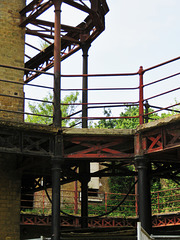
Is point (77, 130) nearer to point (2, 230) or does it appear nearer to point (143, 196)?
point (143, 196)

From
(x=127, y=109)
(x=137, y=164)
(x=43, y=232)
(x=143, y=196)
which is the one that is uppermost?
(x=127, y=109)

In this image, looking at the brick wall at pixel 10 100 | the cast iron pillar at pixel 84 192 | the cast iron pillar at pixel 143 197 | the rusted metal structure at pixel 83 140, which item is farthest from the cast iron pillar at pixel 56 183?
the cast iron pillar at pixel 84 192

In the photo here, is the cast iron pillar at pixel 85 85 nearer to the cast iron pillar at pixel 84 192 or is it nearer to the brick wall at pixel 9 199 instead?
the cast iron pillar at pixel 84 192

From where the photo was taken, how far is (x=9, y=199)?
14914 millimetres

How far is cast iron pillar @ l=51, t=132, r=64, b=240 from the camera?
481 inches

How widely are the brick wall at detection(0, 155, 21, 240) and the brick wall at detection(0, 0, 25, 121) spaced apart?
4.97 feet

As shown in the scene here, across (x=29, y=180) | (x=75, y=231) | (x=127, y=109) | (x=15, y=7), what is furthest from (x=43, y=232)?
(x=127, y=109)

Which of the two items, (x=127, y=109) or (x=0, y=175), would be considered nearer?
(x=0, y=175)

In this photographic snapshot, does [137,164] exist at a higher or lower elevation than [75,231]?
higher

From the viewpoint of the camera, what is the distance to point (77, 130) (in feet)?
42.3

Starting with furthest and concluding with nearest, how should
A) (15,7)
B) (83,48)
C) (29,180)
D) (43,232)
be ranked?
(43,232)
(29,180)
(83,48)
(15,7)

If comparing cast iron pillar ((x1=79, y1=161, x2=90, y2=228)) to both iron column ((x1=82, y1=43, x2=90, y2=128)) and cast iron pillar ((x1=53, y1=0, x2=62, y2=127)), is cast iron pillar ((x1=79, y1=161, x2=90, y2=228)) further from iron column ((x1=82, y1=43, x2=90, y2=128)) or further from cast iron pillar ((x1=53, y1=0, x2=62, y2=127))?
cast iron pillar ((x1=53, y1=0, x2=62, y2=127))

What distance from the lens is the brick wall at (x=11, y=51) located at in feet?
49.5

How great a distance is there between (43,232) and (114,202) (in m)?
10.4
